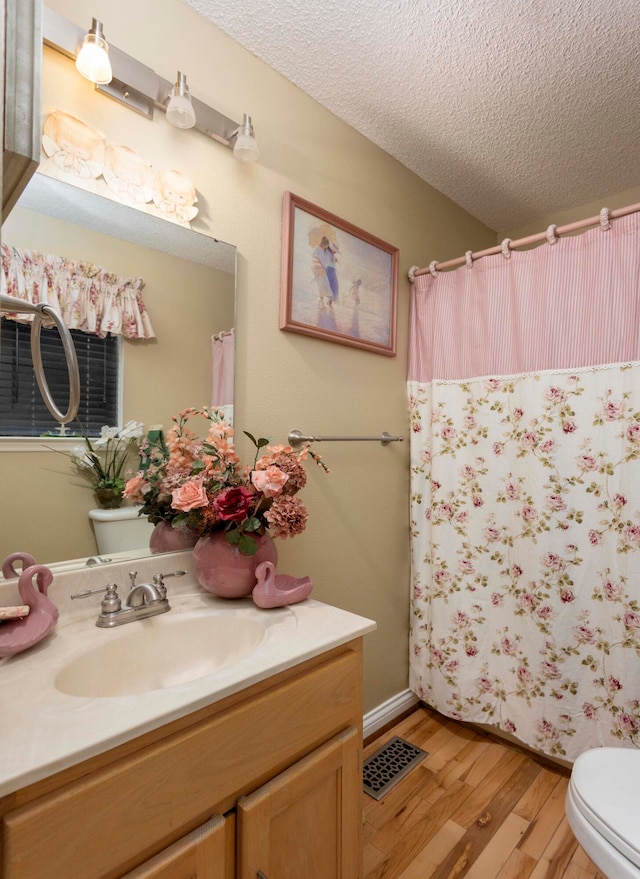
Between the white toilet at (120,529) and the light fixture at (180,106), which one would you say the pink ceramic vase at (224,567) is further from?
the light fixture at (180,106)

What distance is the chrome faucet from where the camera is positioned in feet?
3.36

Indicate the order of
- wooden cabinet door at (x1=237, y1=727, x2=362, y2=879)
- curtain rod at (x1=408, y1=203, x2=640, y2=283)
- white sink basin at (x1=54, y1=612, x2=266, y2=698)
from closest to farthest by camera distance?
wooden cabinet door at (x1=237, y1=727, x2=362, y2=879), white sink basin at (x1=54, y1=612, x2=266, y2=698), curtain rod at (x1=408, y1=203, x2=640, y2=283)

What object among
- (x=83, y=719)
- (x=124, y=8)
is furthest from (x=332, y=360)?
(x=83, y=719)

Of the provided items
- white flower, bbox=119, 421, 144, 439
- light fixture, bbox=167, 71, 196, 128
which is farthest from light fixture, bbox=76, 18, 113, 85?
white flower, bbox=119, 421, 144, 439

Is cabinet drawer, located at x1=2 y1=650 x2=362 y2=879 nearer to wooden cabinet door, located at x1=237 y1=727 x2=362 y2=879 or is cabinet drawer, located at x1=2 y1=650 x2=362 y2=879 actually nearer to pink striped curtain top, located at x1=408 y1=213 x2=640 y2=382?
wooden cabinet door, located at x1=237 y1=727 x2=362 y2=879

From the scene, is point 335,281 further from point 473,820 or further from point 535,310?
point 473,820

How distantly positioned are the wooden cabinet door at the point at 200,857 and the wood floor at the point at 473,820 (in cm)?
75

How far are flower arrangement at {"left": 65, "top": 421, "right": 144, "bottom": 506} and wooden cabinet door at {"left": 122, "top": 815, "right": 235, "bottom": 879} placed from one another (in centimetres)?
72

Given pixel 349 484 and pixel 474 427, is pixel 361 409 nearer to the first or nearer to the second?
pixel 349 484

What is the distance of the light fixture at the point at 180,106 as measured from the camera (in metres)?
1.16

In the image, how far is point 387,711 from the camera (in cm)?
187

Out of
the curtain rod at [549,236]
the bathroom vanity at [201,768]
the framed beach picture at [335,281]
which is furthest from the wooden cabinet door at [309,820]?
the curtain rod at [549,236]

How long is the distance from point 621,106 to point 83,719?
2.28 meters

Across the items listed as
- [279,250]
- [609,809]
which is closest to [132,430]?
[279,250]
